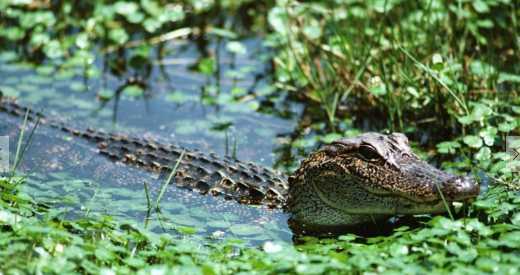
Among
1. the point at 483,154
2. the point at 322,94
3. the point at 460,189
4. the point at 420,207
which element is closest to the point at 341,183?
the point at 420,207

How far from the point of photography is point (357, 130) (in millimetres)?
7734

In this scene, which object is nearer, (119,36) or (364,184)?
(364,184)

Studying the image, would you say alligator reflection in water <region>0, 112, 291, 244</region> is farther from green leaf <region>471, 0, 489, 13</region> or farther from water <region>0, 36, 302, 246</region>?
green leaf <region>471, 0, 489, 13</region>

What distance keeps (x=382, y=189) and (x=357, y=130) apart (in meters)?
2.04

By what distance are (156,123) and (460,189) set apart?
11.8 feet

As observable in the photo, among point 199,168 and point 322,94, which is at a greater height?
point 322,94

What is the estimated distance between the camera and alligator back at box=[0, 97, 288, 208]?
6547mm

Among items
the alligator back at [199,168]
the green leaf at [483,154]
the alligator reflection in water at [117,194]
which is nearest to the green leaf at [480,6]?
the green leaf at [483,154]

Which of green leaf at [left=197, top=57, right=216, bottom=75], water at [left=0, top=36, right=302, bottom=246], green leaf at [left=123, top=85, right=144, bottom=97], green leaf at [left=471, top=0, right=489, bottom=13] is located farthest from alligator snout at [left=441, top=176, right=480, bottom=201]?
green leaf at [left=197, top=57, right=216, bottom=75]

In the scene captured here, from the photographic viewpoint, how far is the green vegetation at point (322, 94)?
479 centimetres

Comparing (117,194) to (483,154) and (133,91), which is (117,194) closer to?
(133,91)

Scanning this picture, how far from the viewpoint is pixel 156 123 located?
8.18m

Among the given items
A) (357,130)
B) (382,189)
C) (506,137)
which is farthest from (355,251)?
(357,130)

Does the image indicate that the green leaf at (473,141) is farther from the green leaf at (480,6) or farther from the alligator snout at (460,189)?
the green leaf at (480,6)
